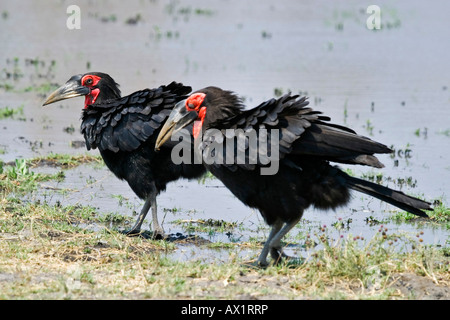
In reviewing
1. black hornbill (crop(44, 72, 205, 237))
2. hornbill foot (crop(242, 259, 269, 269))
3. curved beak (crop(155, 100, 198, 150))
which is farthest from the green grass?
hornbill foot (crop(242, 259, 269, 269))

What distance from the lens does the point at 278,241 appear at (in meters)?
6.61

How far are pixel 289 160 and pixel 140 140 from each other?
5.67 feet

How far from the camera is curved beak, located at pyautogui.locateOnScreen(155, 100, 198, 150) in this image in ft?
23.1

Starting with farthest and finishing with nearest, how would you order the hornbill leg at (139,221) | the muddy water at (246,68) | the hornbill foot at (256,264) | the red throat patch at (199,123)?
the muddy water at (246,68)
the hornbill leg at (139,221)
the red throat patch at (199,123)
the hornbill foot at (256,264)

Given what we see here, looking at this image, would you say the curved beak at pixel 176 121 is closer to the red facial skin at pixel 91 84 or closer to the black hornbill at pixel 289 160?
the black hornbill at pixel 289 160

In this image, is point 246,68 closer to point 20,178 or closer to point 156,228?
point 20,178

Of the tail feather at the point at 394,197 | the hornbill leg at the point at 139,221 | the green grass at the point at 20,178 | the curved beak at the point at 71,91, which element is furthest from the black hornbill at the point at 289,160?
the green grass at the point at 20,178

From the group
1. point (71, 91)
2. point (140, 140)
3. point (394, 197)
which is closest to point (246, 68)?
point (71, 91)

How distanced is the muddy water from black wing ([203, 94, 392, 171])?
152cm

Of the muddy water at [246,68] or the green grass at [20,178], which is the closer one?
the green grass at [20,178]

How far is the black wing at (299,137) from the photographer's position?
6.29 m

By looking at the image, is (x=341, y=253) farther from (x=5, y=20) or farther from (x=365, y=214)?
(x=5, y=20)

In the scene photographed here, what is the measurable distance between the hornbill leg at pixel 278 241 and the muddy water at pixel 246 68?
39.8 inches
